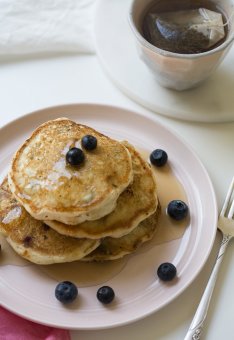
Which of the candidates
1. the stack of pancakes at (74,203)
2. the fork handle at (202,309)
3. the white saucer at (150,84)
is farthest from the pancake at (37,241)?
the white saucer at (150,84)

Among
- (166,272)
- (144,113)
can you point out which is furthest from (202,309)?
(144,113)

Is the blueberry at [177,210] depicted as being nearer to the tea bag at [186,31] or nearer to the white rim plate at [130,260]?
the white rim plate at [130,260]

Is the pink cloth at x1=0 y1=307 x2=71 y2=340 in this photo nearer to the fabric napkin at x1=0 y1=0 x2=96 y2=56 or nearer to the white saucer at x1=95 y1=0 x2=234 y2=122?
the white saucer at x1=95 y1=0 x2=234 y2=122

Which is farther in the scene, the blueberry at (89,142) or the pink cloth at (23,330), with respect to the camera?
the blueberry at (89,142)

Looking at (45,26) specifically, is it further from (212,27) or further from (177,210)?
(177,210)

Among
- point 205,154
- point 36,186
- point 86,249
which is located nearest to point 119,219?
point 86,249

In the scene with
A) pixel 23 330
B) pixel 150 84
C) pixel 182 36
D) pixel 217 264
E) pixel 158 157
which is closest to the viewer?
pixel 23 330
